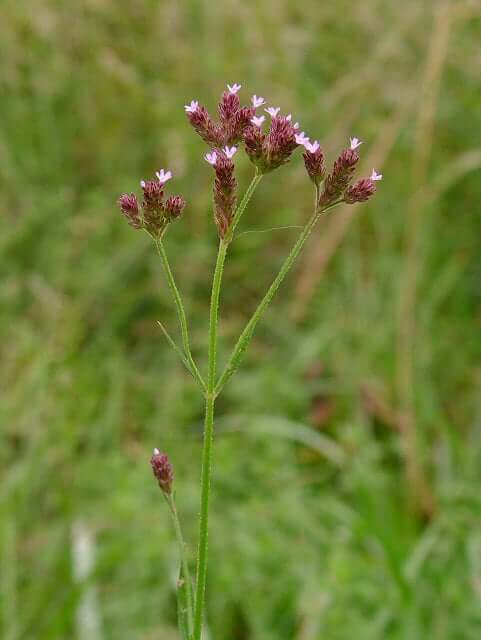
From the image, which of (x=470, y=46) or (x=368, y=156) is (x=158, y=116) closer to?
(x=368, y=156)

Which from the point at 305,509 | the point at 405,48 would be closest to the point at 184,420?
the point at 305,509

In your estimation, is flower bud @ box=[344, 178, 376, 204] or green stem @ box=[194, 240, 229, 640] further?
flower bud @ box=[344, 178, 376, 204]

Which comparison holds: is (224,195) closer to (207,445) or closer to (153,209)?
(153,209)

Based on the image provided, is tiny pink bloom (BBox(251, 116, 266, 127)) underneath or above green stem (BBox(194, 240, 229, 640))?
above

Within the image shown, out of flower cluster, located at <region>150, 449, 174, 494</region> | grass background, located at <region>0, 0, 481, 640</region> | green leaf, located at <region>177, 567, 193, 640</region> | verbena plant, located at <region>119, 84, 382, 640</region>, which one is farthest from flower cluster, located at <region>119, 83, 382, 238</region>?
grass background, located at <region>0, 0, 481, 640</region>

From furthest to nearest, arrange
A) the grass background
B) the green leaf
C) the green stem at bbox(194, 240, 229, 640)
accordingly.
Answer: the grass background
the green leaf
the green stem at bbox(194, 240, 229, 640)

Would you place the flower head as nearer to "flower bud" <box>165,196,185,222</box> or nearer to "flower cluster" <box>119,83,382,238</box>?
"flower cluster" <box>119,83,382,238</box>

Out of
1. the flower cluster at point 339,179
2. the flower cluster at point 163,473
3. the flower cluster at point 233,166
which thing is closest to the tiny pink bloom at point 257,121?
the flower cluster at point 233,166
